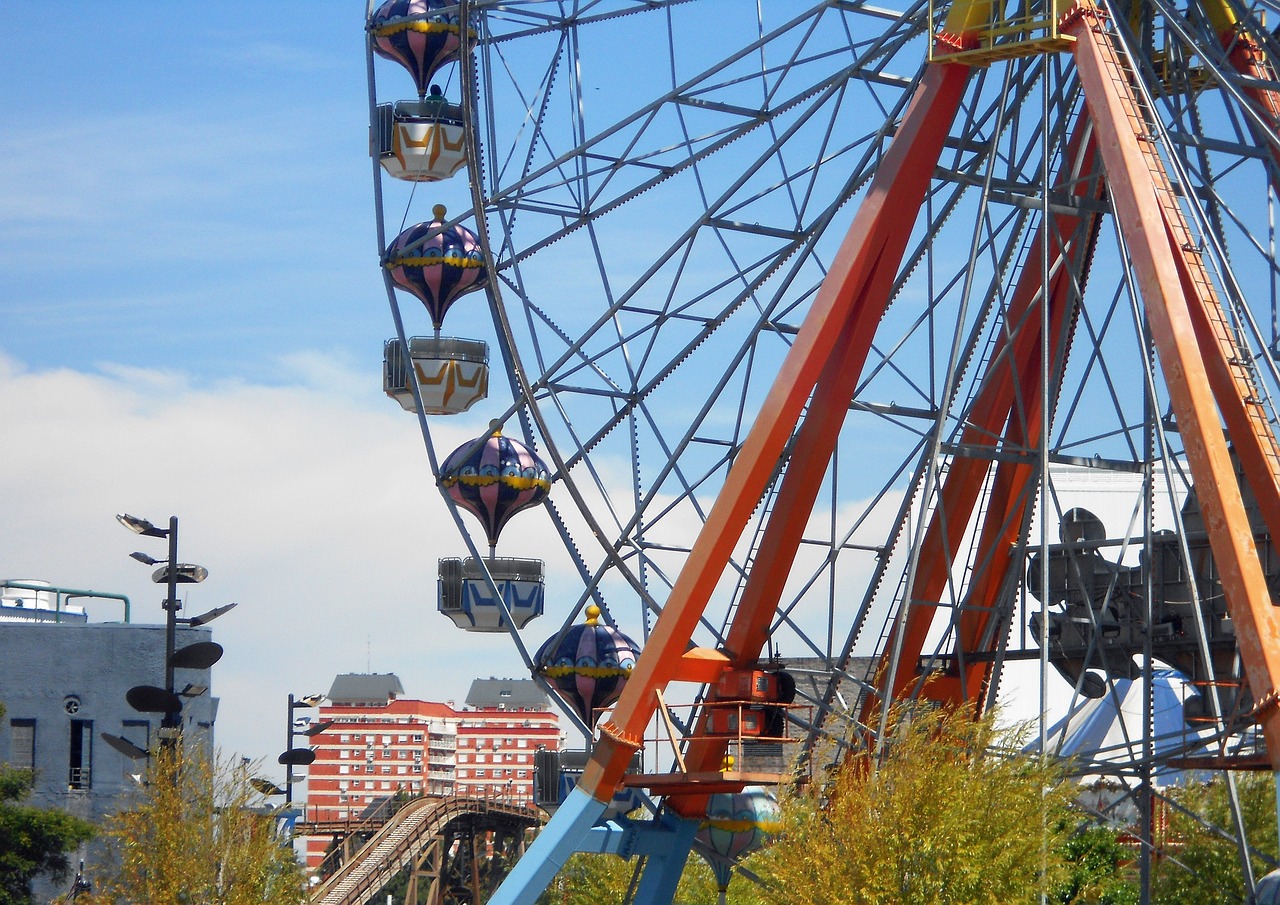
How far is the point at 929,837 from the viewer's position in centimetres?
2147

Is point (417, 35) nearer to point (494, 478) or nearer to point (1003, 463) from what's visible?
point (494, 478)

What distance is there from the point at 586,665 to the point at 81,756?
19739 millimetres

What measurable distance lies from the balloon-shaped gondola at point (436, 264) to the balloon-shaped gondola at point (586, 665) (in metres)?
5.41

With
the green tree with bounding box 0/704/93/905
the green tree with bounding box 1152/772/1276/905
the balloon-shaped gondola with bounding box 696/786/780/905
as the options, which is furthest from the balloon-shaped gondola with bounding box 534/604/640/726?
the green tree with bounding box 0/704/93/905

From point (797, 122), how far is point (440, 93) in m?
7.38

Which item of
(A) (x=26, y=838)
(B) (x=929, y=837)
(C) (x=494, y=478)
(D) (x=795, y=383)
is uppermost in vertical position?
(C) (x=494, y=478)

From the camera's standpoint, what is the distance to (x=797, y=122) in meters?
26.9

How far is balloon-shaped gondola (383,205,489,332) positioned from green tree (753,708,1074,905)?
1136 centimetres

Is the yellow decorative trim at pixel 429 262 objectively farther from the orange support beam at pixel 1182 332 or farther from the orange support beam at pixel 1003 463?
the orange support beam at pixel 1182 332

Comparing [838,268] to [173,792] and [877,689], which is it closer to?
[877,689]

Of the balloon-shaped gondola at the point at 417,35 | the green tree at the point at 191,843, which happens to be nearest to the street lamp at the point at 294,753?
the green tree at the point at 191,843

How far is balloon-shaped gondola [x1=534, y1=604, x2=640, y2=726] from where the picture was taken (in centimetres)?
3080

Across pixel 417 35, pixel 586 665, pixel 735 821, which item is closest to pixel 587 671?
pixel 586 665

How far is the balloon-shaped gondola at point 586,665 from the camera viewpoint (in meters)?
30.8
